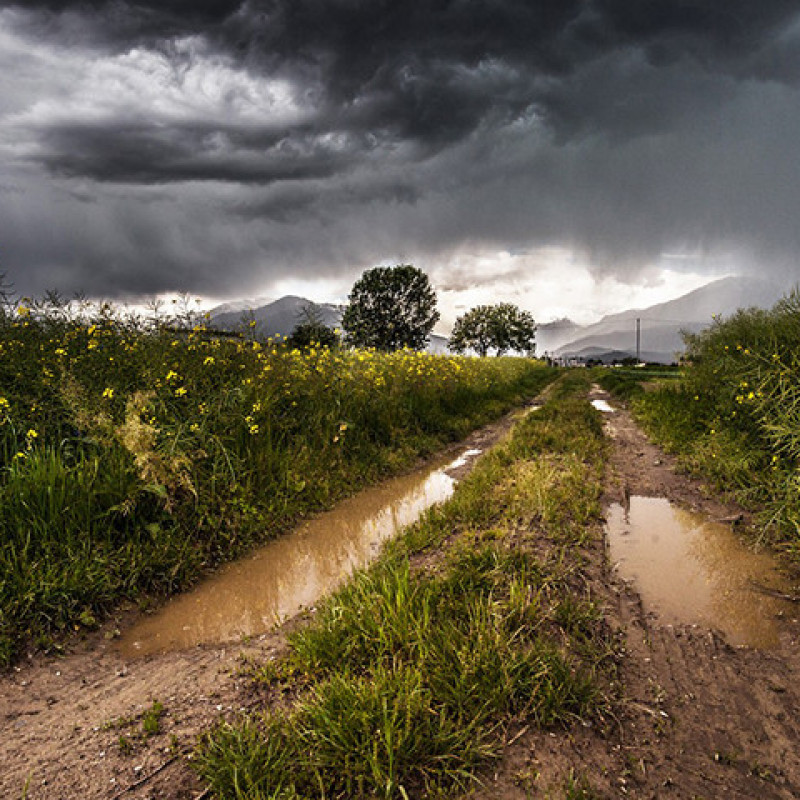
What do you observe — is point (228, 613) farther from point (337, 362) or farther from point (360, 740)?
point (337, 362)

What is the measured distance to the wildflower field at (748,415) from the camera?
15.9ft

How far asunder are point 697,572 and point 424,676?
3.10 metres

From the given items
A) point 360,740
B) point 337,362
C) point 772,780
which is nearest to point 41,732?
point 360,740

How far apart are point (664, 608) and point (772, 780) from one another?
151 cm

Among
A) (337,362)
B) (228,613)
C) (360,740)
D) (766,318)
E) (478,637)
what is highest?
(766,318)

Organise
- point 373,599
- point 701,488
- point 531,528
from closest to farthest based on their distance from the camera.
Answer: point 373,599 < point 531,528 < point 701,488

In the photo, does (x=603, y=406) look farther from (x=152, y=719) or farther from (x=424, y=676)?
(x=152, y=719)

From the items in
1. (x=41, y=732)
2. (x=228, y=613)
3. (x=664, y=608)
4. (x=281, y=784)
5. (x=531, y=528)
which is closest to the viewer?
(x=281, y=784)

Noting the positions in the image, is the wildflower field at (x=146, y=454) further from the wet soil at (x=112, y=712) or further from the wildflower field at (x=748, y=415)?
the wildflower field at (x=748, y=415)

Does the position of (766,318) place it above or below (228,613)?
above

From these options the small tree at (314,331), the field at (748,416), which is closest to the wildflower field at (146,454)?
the small tree at (314,331)

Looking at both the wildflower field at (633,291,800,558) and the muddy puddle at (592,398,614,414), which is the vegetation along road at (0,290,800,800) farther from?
the muddy puddle at (592,398,614,414)

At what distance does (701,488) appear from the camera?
20.4 feet

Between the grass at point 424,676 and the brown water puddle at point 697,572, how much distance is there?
64 cm
